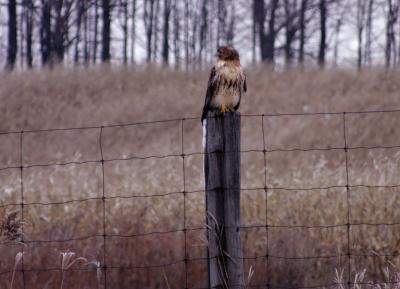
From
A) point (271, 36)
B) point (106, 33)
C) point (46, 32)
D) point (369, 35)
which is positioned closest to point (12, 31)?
point (106, 33)

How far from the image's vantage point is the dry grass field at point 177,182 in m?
6.45

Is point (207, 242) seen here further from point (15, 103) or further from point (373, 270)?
point (15, 103)

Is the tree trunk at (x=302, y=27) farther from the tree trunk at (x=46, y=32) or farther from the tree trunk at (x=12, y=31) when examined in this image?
the tree trunk at (x=12, y=31)

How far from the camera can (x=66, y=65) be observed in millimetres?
21172

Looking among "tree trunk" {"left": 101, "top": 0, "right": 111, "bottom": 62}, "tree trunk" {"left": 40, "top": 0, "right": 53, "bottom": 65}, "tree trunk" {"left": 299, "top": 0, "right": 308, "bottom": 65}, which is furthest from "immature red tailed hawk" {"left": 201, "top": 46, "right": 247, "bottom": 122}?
"tree trunk" {"left": 299, "top": 0, "right": 308, "bottom": 65}

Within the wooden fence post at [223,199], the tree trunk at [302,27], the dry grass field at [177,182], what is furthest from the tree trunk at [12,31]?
the wooden fence post at [223,199]

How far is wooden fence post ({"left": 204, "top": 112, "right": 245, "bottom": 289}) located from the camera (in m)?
3.91

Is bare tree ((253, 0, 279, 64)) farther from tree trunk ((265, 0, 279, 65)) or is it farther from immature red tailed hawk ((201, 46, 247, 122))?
immature red tailed hawk ((201, 46, 247, 122))

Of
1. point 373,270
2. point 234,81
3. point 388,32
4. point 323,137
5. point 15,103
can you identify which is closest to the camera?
point 234,81

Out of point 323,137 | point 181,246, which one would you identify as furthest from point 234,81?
point 323,137

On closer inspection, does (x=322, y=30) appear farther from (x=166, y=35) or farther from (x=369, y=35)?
(x=166, y=35)

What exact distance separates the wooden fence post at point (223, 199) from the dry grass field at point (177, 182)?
22cm

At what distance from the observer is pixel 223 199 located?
3947 millimetres

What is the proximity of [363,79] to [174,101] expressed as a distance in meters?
5.47
